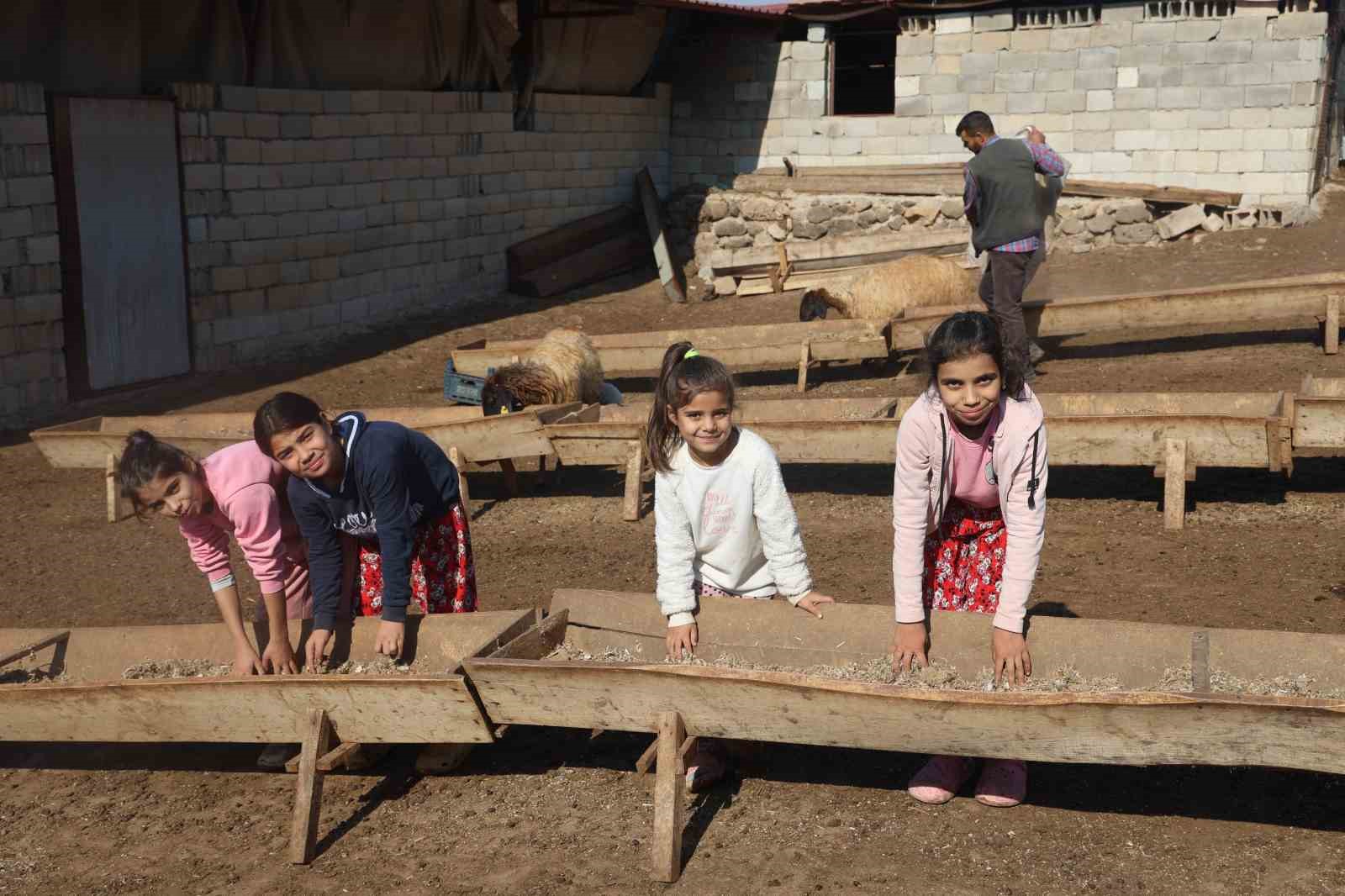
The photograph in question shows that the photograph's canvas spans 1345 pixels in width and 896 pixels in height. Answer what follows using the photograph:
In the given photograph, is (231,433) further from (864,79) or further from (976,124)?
(864,79)

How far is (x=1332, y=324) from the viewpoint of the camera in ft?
30.0

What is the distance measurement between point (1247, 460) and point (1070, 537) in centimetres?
88

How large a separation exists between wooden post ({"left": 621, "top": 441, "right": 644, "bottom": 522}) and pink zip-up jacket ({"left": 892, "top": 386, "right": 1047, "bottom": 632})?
10.9ft

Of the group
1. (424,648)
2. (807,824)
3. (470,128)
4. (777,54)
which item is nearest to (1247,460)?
(807,824)

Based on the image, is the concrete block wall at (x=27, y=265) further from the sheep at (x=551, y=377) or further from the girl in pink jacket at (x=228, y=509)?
the girl in pink jacket at (x=228, y=509)

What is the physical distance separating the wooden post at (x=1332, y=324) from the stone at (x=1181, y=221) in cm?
509

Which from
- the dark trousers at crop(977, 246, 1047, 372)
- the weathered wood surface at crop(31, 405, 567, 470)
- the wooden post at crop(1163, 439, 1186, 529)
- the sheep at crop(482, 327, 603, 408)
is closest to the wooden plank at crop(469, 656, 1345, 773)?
the wooden post at crop(1163, 439, 1186, 529)

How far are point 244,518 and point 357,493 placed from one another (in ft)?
1.17

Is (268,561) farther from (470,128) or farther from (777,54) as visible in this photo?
(777,54)

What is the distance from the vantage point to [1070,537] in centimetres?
630

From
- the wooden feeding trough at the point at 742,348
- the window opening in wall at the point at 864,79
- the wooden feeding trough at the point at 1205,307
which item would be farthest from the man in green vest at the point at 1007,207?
the window opening in wall at the point at 864,79

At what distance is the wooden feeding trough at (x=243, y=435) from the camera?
7.05m

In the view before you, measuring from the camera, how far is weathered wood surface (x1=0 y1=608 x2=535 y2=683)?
430 cm

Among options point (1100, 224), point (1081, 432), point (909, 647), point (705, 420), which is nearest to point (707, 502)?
point (705, 420)
